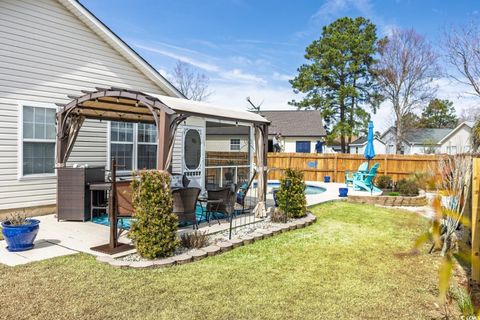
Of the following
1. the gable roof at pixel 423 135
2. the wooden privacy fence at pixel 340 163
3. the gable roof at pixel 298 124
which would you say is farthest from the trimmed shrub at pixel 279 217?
the gable roof at pixel 423 135

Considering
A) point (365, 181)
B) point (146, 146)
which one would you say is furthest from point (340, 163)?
point (146, 146)

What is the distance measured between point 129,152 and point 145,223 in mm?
5293

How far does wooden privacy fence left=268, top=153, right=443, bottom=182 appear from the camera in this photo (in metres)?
17.8

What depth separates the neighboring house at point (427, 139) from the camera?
3303 cm

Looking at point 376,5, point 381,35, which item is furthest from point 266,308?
point 381,35

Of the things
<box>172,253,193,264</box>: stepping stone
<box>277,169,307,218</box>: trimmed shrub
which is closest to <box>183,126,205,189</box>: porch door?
<box>277,169,307,218</box>: trimmed shrub

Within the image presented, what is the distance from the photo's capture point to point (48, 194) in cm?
820

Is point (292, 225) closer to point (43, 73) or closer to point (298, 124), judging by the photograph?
point (43, 73)

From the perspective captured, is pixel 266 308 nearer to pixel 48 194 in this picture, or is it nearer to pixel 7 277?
pixel 7 277

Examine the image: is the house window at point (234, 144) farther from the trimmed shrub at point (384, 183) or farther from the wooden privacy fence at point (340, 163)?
the trimmed shrub at point (384, 183)

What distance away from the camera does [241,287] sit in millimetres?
4203

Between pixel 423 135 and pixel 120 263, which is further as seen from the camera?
pixel 423 135

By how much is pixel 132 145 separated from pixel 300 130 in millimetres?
22176

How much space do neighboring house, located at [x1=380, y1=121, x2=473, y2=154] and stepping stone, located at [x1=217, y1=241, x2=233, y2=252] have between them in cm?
3154
